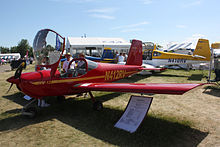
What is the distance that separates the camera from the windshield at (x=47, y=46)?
15.3 ft

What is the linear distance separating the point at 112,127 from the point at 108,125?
15 centimetres

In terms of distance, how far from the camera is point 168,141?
3.31 meters

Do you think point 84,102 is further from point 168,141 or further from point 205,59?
point 205,59

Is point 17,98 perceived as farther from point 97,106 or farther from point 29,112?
point 97,106

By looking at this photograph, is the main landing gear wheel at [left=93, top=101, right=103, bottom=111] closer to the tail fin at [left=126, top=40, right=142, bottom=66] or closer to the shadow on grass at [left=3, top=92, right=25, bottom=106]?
the shadow on grass at [left=3, top=92, right=25, bottom=106]

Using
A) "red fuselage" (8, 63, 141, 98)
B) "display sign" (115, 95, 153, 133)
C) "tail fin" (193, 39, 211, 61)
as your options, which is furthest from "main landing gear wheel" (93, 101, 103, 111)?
"tail fin" (193, 39, 211, 61)

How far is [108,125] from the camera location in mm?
4062

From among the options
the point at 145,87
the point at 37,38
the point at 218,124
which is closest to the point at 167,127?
the point at 145,87


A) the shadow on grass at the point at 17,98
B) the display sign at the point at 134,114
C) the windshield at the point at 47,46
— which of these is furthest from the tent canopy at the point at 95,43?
the display sign at the point at 134,114

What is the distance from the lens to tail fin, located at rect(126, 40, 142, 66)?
8039mm

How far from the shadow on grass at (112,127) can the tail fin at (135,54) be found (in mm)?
3460

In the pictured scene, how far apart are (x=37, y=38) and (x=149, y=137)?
4041 millimetres

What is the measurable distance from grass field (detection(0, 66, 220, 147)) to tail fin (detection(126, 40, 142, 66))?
8.55 feet

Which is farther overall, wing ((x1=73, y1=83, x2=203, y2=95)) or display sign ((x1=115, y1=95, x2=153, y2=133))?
display sign ((x1=115, y1=95, x2=153, y2=133))
